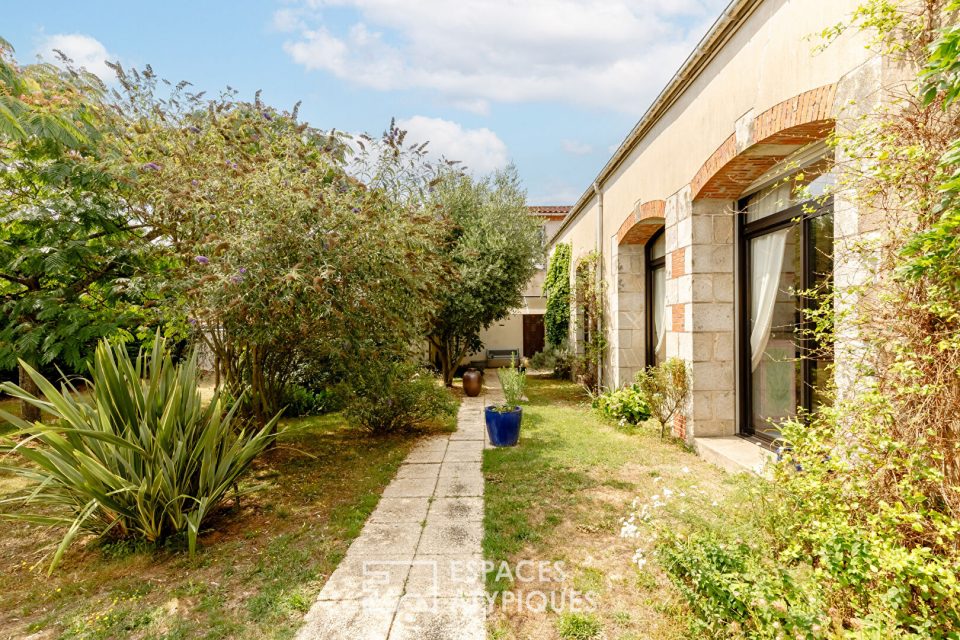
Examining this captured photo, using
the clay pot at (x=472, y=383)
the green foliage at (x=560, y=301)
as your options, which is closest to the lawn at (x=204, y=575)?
the clay pot at (x=472, y=383)

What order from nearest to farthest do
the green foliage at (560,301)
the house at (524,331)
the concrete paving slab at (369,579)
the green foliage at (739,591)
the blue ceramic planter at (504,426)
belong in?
1. the green foliage at (739,591)
2. the concrete paving slab at (369,579)
3. the blue ceramic planter at (504,426)
4. the green foliage at (560,301)
5. the house at (524,331)

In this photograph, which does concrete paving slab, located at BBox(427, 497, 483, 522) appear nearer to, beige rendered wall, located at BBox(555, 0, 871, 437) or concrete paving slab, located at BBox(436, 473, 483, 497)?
concrete paving slab, located at BBox(436, 473, 483, 497)

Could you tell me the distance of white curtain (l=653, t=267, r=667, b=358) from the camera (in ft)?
28.5

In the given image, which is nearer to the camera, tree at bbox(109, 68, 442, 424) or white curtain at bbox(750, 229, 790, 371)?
tree at bbox(109, 68, 442, 424)

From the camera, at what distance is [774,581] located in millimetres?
2342

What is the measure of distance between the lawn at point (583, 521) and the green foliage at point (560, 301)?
226 inches

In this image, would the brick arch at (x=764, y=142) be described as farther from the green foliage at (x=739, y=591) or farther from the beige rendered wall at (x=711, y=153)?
the green foliage at (x=739, y=591)

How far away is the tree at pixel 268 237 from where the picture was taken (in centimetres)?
497

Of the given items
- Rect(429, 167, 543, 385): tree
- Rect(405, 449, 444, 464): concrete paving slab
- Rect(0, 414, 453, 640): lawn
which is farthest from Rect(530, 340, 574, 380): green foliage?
Rect(0, 414, 453, 640): lawn

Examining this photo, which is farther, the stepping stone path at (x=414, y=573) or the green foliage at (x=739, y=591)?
the stepping stone path at (x=414, y=573)

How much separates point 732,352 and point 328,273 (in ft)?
17.3

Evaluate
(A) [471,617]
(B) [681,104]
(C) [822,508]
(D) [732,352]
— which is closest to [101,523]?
(A) [471,617]

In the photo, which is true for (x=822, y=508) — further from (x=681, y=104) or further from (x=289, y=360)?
(x=289, y=360)

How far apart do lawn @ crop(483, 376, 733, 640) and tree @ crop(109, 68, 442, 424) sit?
8.60 feet
